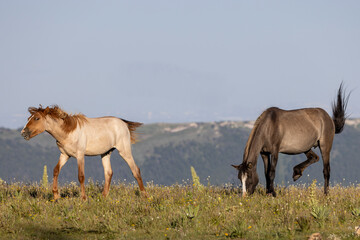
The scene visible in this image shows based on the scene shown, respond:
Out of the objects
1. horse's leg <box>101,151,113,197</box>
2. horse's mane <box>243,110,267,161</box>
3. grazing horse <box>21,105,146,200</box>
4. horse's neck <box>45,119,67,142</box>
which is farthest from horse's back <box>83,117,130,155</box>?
horse's mane <box>243,110,267,161</box>

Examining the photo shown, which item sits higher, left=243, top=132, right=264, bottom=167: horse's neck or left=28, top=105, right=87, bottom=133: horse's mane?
left=28, top=105, right=87, bottom=133: horse's mane

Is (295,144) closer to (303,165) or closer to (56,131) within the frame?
(303,165)

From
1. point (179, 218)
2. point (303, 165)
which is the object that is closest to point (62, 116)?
point (179, 218)

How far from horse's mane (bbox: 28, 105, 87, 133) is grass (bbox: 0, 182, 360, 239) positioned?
74.5 inches

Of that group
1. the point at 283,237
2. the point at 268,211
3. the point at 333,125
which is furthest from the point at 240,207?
the point at 333,125

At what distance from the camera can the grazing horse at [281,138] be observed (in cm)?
1426

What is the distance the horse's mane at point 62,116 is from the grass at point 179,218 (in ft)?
6.20

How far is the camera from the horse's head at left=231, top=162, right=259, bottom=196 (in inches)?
530

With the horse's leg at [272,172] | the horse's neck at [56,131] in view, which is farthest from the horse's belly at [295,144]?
the horse's neck at [56,131]

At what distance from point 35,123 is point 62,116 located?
2.40 feet

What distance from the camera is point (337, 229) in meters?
10.6

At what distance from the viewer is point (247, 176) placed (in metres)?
13.7

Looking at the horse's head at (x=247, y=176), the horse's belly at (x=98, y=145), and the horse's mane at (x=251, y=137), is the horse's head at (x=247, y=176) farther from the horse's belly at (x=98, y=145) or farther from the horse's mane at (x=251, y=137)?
the horse's belly at (x=98, y=145)

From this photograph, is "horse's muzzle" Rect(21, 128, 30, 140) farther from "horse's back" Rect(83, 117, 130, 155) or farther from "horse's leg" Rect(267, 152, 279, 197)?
"horse's leg" Rect(267, 152, 279, 197)
